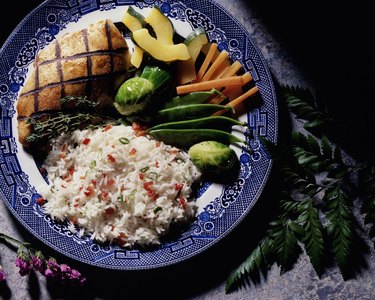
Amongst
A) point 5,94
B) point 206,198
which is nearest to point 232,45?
point 206,198

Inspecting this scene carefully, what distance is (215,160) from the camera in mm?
3926

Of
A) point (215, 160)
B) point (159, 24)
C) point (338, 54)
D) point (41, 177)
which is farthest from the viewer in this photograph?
point (338, 54)

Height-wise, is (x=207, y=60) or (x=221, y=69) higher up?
(x=207, y=60)

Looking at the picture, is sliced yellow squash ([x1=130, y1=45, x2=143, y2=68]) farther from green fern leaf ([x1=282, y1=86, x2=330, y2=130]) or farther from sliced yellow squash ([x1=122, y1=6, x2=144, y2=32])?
green fern leaf ([x1=282, y1=86, x2=330, y2=130])

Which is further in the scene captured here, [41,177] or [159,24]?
[41,177]

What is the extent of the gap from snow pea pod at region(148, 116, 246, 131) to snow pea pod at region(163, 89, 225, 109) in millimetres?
156

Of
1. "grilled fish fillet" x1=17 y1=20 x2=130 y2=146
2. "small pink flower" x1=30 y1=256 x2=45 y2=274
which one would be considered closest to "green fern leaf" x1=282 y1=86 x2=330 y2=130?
"grilled fish fillet" x1=17 y1=20 x2=130 y2=146

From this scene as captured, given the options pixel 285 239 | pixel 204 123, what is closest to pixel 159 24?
pixel 204 123

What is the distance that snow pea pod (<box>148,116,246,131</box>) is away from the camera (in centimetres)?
404

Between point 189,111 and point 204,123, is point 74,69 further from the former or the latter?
point 204,123

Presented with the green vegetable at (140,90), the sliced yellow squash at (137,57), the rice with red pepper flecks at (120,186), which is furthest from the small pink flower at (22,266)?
the sliced yellow squash at (137,57)

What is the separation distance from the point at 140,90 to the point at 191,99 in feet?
1.31

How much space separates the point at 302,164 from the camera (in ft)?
13.1

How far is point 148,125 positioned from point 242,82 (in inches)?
30.5
